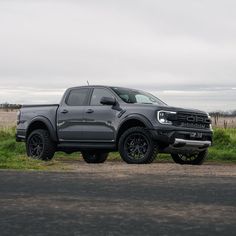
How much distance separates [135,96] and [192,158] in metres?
2.18

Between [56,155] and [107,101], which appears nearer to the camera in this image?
[107,101]

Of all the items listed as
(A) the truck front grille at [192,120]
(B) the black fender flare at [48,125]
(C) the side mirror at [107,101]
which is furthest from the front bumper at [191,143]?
(B) the black fender flare at [48,125]

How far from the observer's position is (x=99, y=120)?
14.3m

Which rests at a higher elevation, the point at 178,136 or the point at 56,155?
the point at 178,136

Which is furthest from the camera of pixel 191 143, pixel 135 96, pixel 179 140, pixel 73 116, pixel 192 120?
pixel 73 116

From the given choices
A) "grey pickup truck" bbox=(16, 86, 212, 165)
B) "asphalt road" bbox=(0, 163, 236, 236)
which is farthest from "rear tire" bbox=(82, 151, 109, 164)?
"asphalt road" bbox=(0, 163, 236, 236)

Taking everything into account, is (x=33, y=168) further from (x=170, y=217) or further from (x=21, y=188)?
(x=170, y=217)

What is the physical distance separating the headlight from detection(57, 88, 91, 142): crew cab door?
2191mm

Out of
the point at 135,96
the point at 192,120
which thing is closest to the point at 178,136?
the point at 192,120

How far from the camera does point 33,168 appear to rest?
12.3 m

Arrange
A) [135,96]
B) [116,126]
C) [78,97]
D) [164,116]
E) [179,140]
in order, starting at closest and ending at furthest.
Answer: [179,140] → [164,116] → [116,126] → [135,96] → [78,97]

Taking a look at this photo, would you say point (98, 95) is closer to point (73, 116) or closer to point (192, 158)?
point (73, 116)

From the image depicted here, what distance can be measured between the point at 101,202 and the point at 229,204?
154cm

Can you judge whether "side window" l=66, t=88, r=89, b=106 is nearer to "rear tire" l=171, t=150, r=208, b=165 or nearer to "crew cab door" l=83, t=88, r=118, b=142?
"crew cab door" l=83, t=88, r=118, b=142
